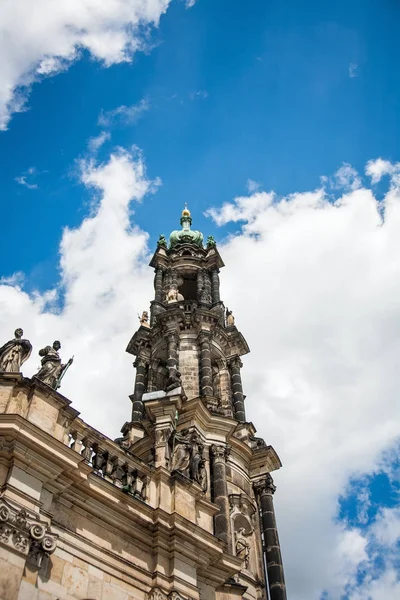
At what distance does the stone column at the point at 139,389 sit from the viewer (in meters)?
28.4

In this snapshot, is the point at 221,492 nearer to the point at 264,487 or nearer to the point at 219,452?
the point at 219,452

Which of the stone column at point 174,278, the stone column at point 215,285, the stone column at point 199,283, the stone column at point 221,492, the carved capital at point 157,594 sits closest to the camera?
the carved capital at point 157,594

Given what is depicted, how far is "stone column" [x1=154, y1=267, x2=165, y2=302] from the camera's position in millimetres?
35931

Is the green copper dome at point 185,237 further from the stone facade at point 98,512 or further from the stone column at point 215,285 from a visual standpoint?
the stone facade at point 98,512

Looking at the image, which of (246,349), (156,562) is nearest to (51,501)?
(156,562)

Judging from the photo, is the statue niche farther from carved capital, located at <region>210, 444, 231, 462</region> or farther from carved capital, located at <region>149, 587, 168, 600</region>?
carved capital, located at <region>149, 587, 168, 600</region>

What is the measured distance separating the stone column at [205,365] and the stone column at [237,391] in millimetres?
2066

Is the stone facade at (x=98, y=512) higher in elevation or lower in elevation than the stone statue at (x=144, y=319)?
lower

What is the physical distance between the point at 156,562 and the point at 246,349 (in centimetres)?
2089

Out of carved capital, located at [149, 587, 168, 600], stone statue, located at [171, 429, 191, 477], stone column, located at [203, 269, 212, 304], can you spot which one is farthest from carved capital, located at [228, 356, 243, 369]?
carved capital, located at [149, 587, 168, 600]

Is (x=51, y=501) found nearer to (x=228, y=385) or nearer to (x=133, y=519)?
(x=133, y=519)

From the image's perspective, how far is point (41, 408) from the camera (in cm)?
1180

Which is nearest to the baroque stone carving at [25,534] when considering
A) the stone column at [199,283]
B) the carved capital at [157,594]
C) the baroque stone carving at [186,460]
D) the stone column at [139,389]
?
the carved capital at [157,594]

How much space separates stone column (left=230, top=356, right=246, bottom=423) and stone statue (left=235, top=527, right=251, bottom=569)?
5642 mm
